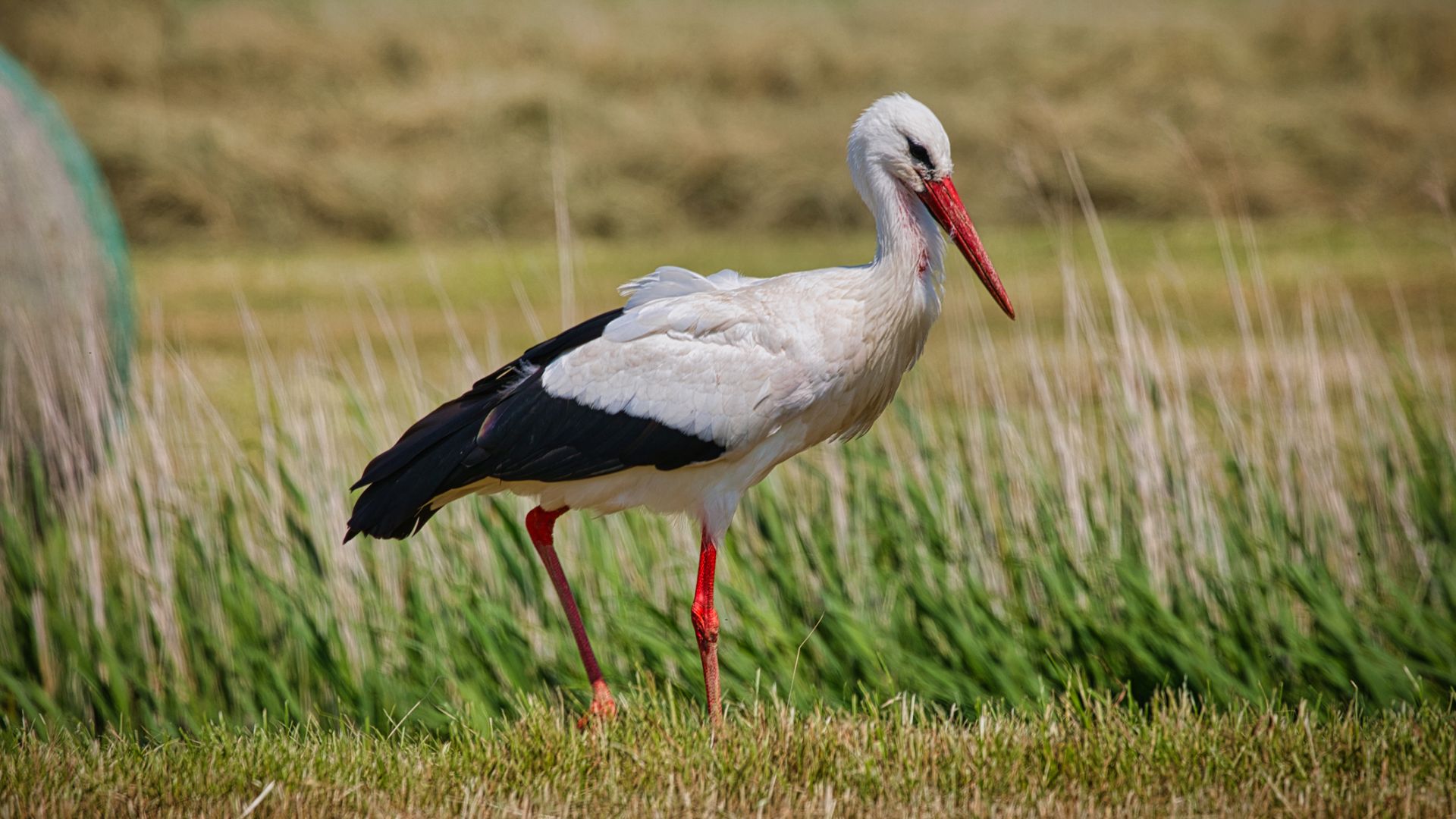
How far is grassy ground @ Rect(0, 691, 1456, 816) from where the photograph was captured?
10.7ft

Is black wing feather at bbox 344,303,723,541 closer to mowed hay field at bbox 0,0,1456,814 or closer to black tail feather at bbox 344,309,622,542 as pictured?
black tail feather at bbox 344,309,622,542

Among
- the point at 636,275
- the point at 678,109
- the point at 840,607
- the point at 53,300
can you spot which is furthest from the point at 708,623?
the point at 678,109

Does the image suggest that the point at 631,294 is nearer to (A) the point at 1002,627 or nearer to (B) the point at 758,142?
(A) the point at 1002,627

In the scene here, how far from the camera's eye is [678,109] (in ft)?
50.3

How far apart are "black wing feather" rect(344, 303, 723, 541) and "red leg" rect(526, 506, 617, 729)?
326 millimetres

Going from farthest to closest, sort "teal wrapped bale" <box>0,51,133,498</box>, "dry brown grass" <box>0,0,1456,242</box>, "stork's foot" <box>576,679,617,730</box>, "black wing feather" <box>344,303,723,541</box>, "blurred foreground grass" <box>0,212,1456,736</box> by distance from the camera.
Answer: "dry brown grass" <box>0,0,1456,242</box>, "teal wrapped bale" <box>0,51,133,498</box>, "blurred foreground grass" <box>0,212,1456,736</box>, "black wing feather" <box>344,303,723,541</box>, "stork's foot" <box>576,679,617,730</box>

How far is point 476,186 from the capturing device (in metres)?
14.0

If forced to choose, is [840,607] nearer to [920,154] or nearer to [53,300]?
[920,154]

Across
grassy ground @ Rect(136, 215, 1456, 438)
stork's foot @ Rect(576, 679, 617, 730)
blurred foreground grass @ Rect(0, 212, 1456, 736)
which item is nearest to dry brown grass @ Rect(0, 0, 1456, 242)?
grassy ground @ Rect(136, 215, 1456, 438)

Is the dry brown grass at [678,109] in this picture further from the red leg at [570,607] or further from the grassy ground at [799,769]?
the grassy ground at [799,769]

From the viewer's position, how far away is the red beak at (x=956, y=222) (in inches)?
155

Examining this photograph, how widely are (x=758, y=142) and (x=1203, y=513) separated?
32.6 ft

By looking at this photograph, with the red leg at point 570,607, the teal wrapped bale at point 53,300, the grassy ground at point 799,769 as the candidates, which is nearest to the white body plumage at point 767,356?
the red leg at point 570,607

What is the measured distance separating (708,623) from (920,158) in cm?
130
